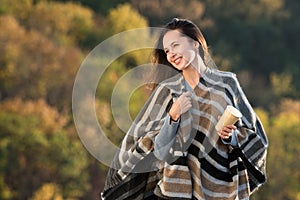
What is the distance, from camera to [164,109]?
3.74 meters

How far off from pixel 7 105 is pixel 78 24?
13549 millimetres

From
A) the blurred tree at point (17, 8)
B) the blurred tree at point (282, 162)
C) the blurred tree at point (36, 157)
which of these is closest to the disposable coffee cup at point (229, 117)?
the blurred tree at point (36, 157)

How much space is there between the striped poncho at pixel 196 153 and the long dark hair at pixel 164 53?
0.11ft

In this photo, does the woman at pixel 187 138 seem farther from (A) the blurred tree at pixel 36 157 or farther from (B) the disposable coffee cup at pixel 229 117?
(A) the blurred tree at pixel 36 157

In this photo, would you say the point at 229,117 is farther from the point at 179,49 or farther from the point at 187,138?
the point at 179,49

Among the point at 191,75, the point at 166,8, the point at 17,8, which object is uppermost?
the point at 166,8

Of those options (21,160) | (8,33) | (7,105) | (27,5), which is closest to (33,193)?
(21,160)

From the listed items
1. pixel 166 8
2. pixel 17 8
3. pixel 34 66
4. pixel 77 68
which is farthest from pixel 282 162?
pixel 17 8

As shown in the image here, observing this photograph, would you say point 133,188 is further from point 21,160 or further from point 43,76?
point 43,76

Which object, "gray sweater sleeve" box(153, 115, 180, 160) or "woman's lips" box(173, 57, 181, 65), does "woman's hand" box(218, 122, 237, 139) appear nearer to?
"gray sweater sleeve" box(153, 115, 180, 160)

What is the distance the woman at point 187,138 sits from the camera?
3.65m

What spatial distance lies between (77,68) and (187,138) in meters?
45.6

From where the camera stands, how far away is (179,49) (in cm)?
368

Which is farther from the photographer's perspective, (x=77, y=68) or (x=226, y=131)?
(x=77, y=68)
